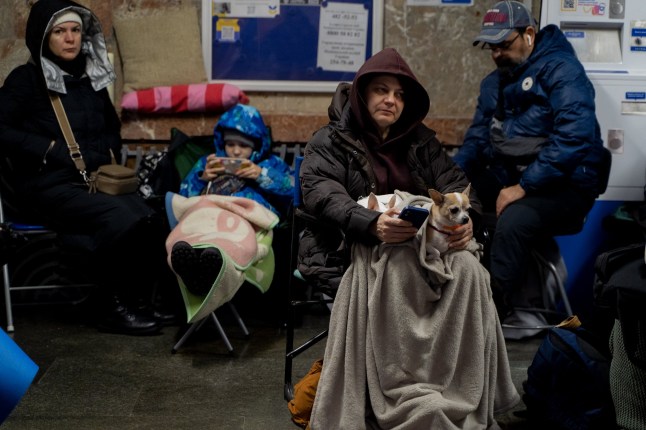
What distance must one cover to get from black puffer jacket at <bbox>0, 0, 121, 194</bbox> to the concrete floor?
0.80 m

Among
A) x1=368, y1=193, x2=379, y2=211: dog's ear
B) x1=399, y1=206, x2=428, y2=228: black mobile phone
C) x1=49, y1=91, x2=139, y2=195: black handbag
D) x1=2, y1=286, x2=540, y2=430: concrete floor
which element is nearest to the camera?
x1=399, y1=206, x2=428, y2=228: black mobile phone

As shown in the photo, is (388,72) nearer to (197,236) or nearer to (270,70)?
(197,236)

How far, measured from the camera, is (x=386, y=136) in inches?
146

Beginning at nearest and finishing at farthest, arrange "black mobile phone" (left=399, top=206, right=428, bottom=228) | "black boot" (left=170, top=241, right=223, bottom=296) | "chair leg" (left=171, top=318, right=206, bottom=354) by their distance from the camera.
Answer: "black mobile phone" (left=399, top=206, right=428, bottom=228), "black boot" (left=170, top=241, right=223, bottom=296), "chair leg" (left=171, top=318, right=206, bottom=354)

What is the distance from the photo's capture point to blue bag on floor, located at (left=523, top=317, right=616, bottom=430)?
3258mm

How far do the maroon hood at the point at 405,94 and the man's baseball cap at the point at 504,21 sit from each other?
83 centimetres

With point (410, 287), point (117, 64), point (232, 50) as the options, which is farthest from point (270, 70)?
point (410, 287)

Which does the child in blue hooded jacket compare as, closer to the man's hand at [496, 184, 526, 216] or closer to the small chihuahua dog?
the man's hand at [496, 184, 526, 216]

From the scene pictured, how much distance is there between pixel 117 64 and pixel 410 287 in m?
2.83

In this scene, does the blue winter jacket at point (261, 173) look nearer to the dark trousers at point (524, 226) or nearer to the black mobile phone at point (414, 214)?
the dark trousers at point (524, 226)

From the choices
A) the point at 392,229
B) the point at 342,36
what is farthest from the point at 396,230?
the point at 342,36

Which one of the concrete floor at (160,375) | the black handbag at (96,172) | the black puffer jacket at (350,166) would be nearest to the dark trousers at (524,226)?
the concrete floor at (160,375)

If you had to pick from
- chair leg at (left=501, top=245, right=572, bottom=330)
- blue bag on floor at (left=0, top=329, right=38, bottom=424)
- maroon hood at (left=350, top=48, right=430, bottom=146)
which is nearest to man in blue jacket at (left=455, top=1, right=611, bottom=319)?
chair leg at (left=501, top=245, right=572, bottom=330)

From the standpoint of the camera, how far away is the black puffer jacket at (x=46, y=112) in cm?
461
